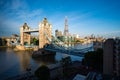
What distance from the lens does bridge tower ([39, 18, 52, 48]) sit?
38.3m

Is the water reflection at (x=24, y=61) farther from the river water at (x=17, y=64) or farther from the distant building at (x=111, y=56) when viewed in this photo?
the distant building at (x=111, y=56)

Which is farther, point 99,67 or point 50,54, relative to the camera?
point 50,54

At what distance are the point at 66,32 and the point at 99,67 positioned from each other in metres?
48.6

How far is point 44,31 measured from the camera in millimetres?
39906

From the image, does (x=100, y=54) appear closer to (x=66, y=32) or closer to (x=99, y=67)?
(x=99, y=67)

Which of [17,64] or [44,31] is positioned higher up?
[44,31]

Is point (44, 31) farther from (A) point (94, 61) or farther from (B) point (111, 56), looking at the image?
(B) point (111, 56)

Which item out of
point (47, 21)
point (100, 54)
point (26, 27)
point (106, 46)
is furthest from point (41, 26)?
point (106, 46)

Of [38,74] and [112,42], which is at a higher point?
[112,42]

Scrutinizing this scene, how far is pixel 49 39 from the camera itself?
38.8 meters

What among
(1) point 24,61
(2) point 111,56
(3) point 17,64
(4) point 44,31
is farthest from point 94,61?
(4) point 44,31

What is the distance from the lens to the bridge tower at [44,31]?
1509 inches

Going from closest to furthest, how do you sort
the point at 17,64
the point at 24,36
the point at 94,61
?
the point at 94,61
the point at 17,64
the point at 24,36

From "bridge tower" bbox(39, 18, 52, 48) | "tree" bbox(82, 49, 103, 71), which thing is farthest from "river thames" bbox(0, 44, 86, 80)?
"bridge tower" bbox(39, 18, 52, 48)
